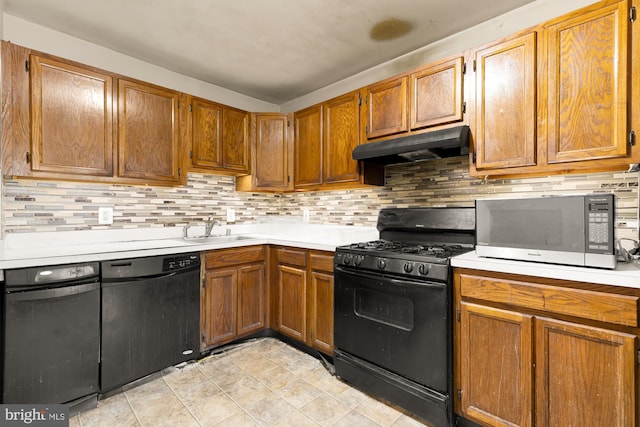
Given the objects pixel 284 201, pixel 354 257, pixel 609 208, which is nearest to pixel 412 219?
pixel 354 257

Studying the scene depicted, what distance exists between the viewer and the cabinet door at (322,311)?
7.61 feet

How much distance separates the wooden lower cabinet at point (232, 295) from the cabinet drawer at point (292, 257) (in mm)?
200

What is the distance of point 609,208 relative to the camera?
1.31 metres

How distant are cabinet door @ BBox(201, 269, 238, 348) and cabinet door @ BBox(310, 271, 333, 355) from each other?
0.68 meters

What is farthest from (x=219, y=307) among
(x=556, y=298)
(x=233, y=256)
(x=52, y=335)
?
(x=556, y=298)

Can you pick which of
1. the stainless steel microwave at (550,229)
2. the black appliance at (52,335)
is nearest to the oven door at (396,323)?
the stainless steel microwave at (550,229)

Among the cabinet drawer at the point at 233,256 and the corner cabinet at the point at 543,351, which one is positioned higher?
the cabinet drawer at the point at 233,256

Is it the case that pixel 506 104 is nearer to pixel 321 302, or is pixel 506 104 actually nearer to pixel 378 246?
pixel 378 246

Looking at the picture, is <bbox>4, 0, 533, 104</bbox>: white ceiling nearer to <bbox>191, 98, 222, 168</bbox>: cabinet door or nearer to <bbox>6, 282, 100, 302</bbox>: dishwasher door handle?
<bbox>191, 98, 222, 168</bbox>: cabinet door

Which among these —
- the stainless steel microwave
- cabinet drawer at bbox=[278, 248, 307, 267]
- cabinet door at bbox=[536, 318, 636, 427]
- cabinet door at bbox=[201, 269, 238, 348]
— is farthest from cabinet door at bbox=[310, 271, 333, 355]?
cabinet door at bbox=[536, 318, 636, 427]

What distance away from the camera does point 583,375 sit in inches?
51.4

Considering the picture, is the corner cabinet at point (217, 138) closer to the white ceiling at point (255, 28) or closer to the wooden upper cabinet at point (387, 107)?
the white ceiling at point (255, 28)

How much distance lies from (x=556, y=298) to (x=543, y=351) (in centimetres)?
26

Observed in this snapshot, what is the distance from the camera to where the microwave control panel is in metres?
1.30
